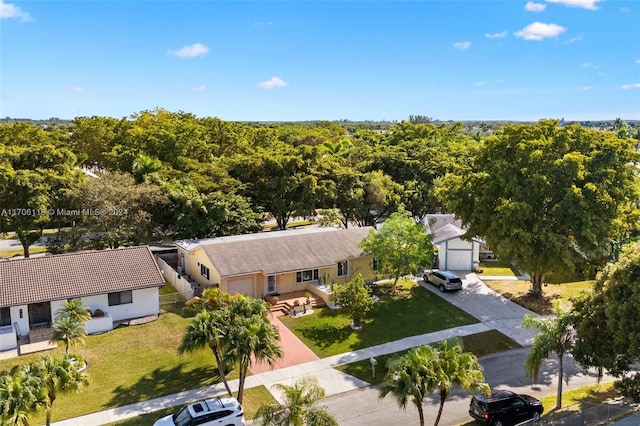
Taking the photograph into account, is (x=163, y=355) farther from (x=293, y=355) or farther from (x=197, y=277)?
(x=197, y=277)

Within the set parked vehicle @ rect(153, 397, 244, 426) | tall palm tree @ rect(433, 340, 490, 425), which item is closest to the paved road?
parked vehicle @ rect(153, 397, 244, 426)

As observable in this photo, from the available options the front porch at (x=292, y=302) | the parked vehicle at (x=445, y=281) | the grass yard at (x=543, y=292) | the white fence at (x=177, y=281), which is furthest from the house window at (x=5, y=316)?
the grass yard at (x=543, y=292)

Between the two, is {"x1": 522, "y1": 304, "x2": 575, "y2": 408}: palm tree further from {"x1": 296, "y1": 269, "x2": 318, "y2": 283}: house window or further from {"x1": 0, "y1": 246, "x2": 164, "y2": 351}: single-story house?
{"x1": 0, "y1": 246, "x2": 164, "y2": 351}: single-story house

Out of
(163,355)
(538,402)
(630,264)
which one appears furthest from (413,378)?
(163,355)

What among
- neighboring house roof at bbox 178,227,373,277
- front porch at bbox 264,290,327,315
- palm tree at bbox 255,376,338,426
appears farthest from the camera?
neighboring house roof at bbox 178,227,373,277

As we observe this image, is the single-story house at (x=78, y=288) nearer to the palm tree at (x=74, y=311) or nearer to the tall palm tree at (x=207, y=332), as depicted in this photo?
the palm tree at (x=74, y=311)
